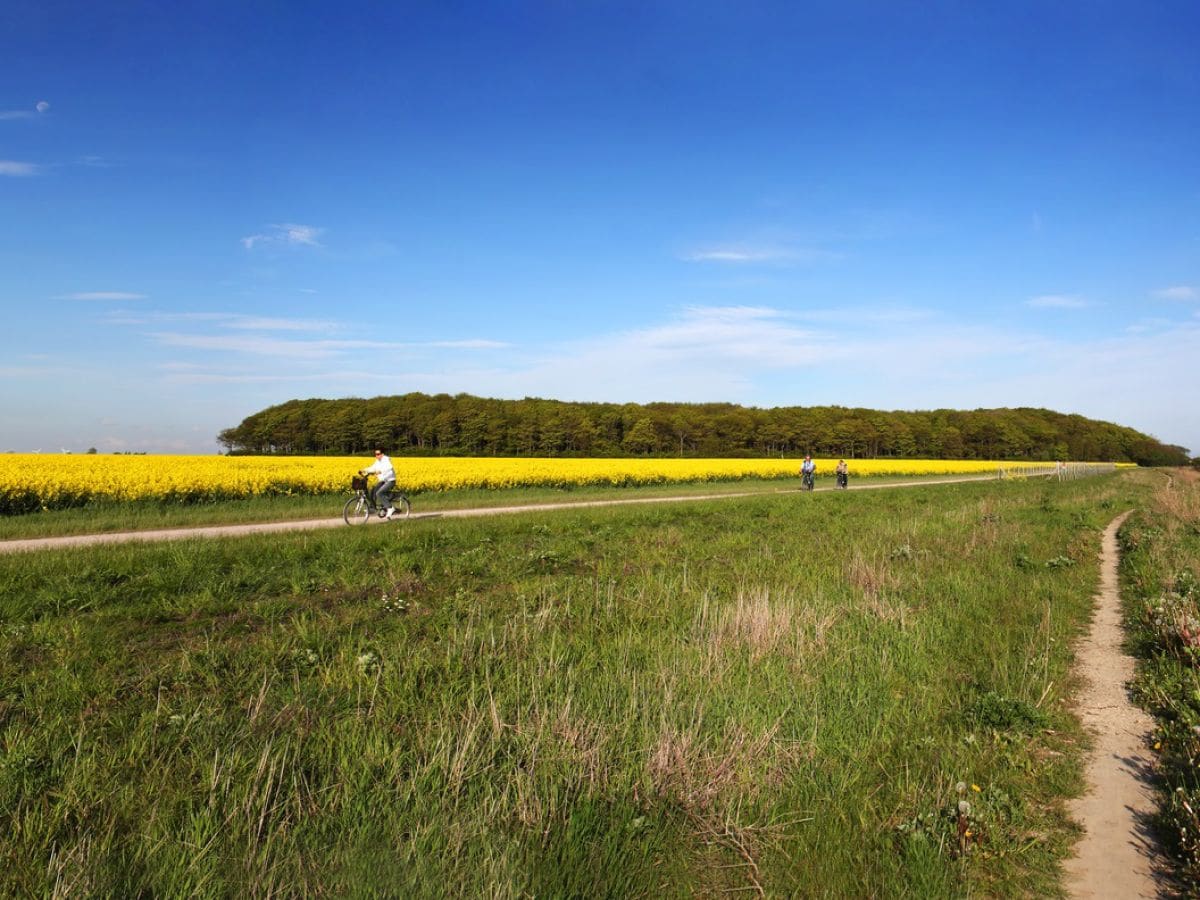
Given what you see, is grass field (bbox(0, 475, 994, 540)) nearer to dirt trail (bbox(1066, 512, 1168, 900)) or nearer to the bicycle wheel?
the bicycle wheel

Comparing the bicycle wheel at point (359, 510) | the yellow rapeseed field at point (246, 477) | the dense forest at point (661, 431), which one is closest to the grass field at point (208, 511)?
the yellow rapeseed field at point (246, 477)

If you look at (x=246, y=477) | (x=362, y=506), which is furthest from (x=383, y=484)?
(x=246, y=477)

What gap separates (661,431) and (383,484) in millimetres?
105458

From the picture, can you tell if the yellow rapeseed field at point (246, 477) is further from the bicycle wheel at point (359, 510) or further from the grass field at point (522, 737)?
the grass field at point (522, 737)

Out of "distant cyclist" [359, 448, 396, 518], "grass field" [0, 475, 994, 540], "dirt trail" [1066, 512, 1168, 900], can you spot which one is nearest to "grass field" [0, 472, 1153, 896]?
"dirt trail" [1066, 512, 1168, 900]

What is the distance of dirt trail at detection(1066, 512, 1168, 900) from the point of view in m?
3.89

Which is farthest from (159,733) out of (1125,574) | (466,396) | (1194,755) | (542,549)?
(466,396)

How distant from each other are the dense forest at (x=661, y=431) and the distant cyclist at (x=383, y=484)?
2833 inches

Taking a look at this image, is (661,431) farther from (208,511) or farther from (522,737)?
(522,737)

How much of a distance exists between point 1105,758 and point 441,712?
521 cm

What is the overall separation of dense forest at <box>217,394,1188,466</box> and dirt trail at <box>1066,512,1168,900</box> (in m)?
89.2

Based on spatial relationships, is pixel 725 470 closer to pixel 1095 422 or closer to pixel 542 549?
pixel 542 549

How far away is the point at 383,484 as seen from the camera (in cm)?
1986

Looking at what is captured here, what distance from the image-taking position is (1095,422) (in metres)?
175
